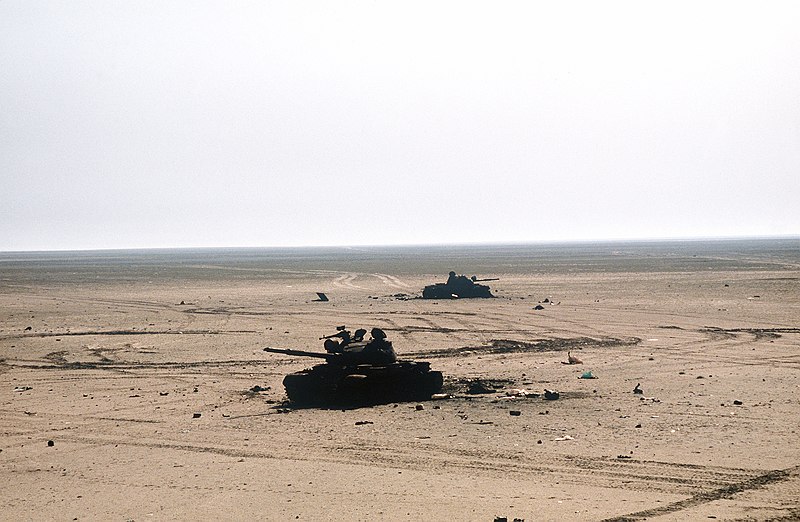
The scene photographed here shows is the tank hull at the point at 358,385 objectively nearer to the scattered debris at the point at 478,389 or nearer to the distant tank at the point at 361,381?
the distant tank at the point at 361,381

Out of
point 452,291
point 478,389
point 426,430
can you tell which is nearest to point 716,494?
point 426,430

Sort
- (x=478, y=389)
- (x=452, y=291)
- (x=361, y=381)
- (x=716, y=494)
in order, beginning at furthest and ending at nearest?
(x=452, y=291), (x=478, y=389), (x=361, y=381), (x=716, y=494)

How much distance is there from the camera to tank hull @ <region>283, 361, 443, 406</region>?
17.0m

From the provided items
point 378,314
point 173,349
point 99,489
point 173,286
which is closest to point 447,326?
point 378,314

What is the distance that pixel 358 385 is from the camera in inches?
667

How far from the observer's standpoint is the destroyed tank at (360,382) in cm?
1701

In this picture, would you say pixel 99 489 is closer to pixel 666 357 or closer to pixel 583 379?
pixel 583 379

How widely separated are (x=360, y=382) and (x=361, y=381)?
3 centimetres

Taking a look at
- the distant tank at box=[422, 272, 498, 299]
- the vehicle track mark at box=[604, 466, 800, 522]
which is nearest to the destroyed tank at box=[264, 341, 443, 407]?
the vehicle track mark at box=[604, 466, 800, 522]

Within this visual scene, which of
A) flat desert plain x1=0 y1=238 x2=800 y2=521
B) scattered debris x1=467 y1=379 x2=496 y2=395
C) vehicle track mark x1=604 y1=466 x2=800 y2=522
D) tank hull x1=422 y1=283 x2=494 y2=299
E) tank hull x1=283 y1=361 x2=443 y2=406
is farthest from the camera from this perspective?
tank hull x1=422 y1=283 x2=494 y2=299

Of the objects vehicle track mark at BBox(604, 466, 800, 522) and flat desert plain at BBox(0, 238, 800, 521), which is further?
flat desert plain at BBox(0, 238, 800, 521)

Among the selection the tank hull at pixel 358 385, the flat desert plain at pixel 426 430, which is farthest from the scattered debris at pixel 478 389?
the tank hull at pixel 358 385

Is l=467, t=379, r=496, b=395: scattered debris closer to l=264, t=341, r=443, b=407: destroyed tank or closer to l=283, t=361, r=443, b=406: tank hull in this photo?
l=264, t=341, r=443, b=407: destroyed tank

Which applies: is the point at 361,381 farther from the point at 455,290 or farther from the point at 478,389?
the point at 455,290
